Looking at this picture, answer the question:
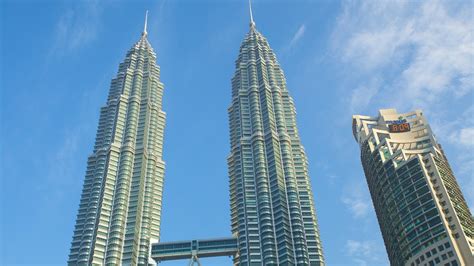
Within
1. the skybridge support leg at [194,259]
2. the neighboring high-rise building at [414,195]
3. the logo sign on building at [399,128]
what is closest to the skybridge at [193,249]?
the skybridge support leg at [194,259]

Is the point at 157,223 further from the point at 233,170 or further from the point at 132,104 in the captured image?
the point at 132,104

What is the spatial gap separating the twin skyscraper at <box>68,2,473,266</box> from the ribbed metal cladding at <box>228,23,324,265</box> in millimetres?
328

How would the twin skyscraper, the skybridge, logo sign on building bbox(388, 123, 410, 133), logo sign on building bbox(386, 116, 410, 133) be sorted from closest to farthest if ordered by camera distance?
1. the twin skyscraper
2. the skybridge
3. logo sign on building bbox(388, 123, 410, 133)
4. logo sign on building bbox(386, 116, 410, 133)

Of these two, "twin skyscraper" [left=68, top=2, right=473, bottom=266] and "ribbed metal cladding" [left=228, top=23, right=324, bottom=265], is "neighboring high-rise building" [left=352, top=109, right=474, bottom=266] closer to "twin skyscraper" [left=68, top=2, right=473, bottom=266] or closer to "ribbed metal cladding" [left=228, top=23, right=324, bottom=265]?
"twin skyscraper" [left=68, top=2, right=473, bottom=266]

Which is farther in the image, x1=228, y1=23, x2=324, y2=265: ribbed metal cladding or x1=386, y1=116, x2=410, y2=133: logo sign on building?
x1=386, y1=116, x2=410, y2=133: logo sign on building

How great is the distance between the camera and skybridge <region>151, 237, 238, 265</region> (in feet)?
525

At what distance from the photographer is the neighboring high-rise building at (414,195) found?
13638cm

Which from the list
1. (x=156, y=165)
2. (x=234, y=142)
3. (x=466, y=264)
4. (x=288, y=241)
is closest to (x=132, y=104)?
(x=156, y=165)

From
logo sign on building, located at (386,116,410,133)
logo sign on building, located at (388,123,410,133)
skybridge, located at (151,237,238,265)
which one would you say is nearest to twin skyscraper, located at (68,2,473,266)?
skybridge, located at (151,237,238,265)

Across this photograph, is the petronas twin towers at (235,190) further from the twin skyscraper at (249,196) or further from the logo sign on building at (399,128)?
the logo sign on building at (399,128)

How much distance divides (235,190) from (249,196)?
9.66m

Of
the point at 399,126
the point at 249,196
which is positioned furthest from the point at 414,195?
the point at 249,196

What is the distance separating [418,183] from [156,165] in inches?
3477

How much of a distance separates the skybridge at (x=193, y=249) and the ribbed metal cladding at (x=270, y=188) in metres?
4.31
